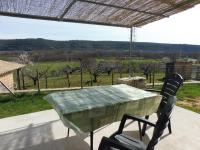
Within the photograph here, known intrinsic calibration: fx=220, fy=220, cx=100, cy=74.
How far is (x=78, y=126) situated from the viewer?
2.65m

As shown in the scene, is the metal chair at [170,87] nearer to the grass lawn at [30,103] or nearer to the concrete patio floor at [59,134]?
the concrete patio floor at [59,134]

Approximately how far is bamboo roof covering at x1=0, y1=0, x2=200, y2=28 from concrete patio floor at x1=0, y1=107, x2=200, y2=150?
2188mm

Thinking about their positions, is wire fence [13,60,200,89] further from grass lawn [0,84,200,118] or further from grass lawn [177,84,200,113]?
grass lawn [177,84,200,113]

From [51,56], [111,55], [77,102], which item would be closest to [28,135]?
[77,102]

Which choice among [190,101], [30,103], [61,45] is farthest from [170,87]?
[61,45]

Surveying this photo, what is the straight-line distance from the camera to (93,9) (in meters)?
4.36

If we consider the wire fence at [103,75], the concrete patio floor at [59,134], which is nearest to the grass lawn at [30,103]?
the concrete patio floor at [59,134]

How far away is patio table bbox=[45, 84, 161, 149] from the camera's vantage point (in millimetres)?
2668

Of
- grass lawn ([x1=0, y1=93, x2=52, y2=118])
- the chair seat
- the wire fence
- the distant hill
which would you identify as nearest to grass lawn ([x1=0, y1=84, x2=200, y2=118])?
grass lawn ([x1=0, y1=93, x2=52, y2=118])

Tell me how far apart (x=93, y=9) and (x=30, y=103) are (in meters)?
3.45

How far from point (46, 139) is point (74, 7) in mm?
2453

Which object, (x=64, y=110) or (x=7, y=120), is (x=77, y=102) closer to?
(x=64, y=110)

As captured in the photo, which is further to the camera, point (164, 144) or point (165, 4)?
point (165, 4)

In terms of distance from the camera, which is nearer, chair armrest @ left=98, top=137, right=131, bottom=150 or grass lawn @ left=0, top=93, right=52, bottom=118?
chair armrest @ left=98, top=137, right=131, bottom=150
